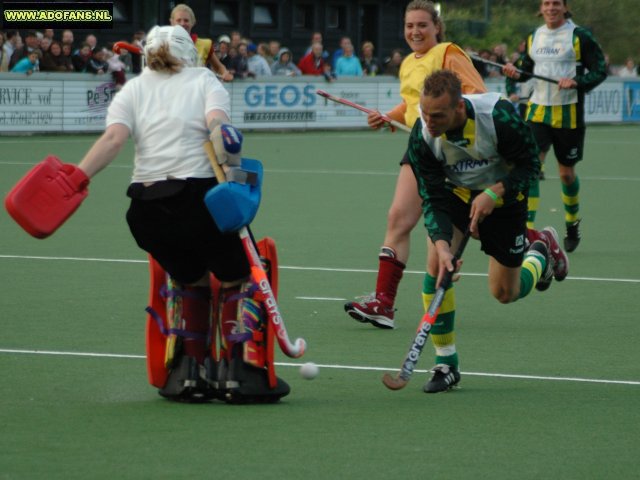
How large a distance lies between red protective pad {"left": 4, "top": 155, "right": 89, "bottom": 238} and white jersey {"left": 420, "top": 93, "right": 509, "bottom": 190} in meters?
1.61

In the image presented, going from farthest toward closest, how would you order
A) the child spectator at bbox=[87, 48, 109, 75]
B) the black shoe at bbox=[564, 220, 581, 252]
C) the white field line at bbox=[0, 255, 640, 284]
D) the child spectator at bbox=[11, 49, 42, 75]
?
1. the child spectator at bbox=[87, 48, 109, 75]
2. the child spectator at bbox=[11, 49, 42, 75]
3. the black shoe at bbox=[564, 220, 581, 252]
4. the white field line at bbox=[0, 255, 640, 284]

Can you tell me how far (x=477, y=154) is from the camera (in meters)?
6.80

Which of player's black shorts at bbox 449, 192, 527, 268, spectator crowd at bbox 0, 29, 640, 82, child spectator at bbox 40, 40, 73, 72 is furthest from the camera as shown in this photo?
child spectator at bbox 40, 40, 73, 72

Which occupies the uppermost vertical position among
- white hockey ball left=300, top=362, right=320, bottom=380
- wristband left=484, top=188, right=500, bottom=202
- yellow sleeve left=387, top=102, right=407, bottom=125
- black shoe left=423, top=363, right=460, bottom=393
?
yellow sleeve left=387, top=102, right=407, bottom=125

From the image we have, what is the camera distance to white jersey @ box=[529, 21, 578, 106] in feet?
41.5

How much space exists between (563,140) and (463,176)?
5871 mm

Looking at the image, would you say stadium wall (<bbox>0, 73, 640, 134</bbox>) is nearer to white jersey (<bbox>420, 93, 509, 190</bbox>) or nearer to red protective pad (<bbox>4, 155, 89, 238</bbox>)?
white jersey (<bbox>420, 93, 509, 190</bbox>)

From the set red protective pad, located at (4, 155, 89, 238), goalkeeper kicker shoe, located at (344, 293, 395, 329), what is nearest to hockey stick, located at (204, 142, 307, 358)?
red protective pad, located at (4, 155, 89, 238)

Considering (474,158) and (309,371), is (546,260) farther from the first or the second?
(309,371)

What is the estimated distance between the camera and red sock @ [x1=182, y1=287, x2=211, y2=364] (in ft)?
21.8

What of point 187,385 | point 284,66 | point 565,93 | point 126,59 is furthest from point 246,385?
point 284,66

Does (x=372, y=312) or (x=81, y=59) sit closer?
(x=372, y=312)

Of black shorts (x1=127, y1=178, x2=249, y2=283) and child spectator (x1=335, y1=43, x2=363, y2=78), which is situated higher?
black shorts (x1=127, y1=178, x2=249, y2=283)

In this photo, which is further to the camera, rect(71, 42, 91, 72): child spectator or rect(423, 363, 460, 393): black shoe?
rect(71, 42, 91, 72): child spectator
